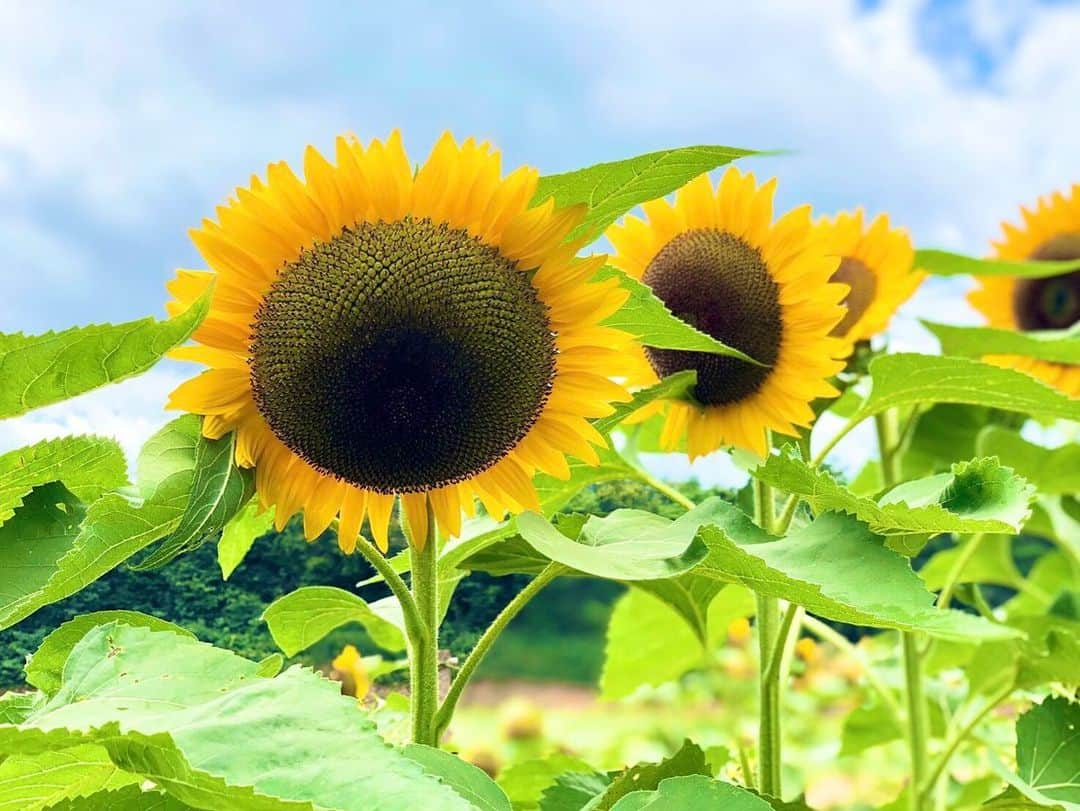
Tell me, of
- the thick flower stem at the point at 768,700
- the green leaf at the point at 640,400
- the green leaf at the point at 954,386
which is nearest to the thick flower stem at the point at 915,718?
the green leaf at the point at 954,386

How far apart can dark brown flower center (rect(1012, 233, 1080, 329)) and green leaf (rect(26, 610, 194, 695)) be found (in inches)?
60.6

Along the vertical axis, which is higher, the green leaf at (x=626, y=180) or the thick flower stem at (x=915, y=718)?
the green leaf at (x=626, y=180)

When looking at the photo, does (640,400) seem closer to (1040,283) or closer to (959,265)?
(959,265)

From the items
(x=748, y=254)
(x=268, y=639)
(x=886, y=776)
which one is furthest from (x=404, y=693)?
(x=886, y=776)

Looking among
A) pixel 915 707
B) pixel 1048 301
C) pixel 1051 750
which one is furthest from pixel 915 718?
pixel 1048 301

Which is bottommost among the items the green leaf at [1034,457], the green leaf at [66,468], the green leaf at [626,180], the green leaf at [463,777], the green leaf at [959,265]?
the green leaf at [463,777]

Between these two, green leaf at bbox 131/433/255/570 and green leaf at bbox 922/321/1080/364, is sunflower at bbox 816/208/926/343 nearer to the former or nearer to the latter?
green leaf at bbox 922/321/1080/364

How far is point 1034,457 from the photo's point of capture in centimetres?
131

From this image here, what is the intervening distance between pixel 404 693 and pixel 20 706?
481 mm

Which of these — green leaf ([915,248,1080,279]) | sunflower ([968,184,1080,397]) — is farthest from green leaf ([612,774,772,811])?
sunflower ([968,184,1080,397])

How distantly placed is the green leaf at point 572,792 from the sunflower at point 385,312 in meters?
0.20

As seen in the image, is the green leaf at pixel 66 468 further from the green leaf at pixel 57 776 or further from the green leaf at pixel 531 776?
the green leaf at pixel 531 776

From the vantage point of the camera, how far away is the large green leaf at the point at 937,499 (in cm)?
53

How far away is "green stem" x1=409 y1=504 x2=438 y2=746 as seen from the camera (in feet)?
2.02
